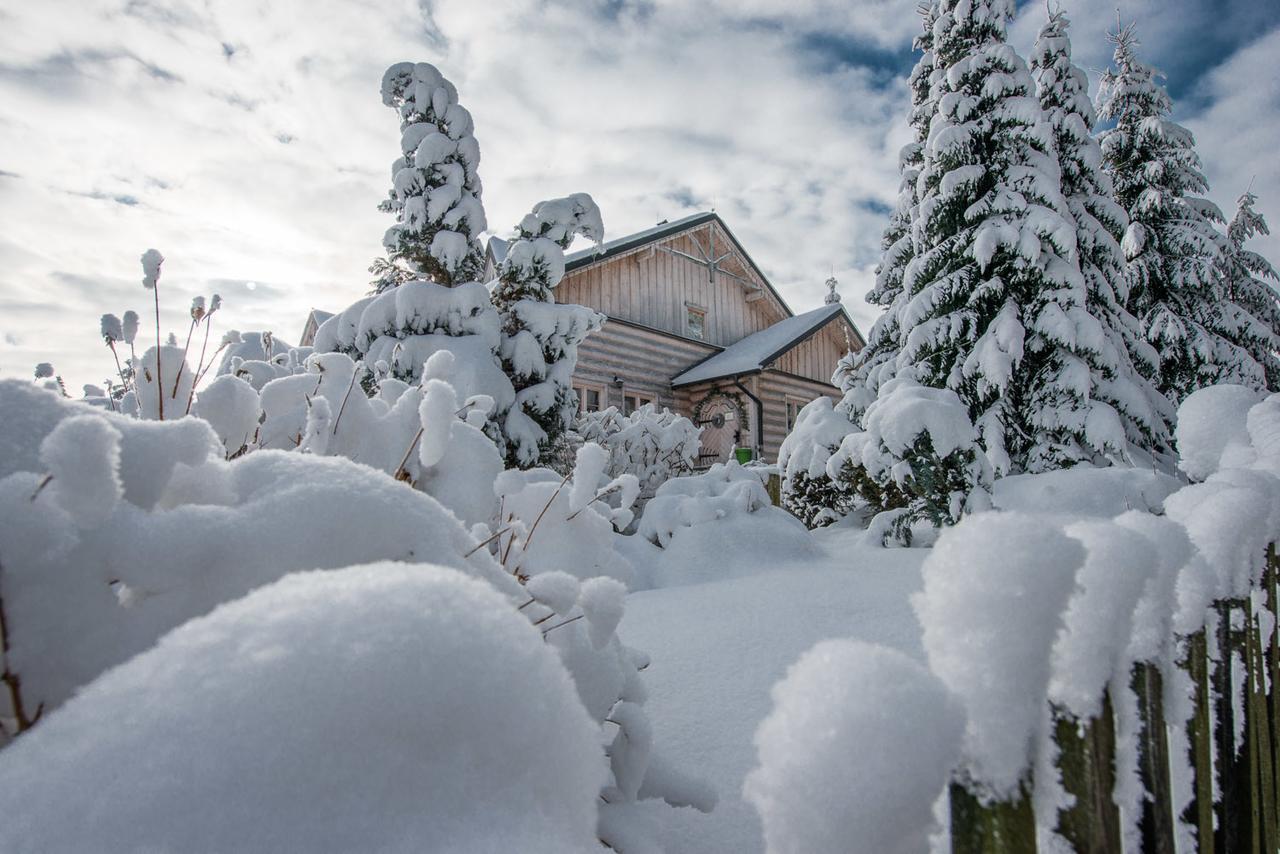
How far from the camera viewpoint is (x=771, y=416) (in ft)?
55.1

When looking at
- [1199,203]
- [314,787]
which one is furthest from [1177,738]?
[1199,203]

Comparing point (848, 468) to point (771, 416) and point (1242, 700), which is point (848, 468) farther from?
point (771, 416)

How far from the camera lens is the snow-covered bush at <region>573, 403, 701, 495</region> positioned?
945 centimetres

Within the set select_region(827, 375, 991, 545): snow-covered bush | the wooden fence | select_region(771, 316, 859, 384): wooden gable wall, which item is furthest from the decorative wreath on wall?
the wooden fence

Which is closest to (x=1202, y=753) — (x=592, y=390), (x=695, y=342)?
(x=592, y=390)

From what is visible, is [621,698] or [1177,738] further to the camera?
[621,698]

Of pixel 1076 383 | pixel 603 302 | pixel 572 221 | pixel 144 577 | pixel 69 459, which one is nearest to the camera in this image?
pixel 69 459

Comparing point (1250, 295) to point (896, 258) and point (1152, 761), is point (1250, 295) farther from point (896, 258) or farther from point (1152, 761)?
point (1152, 761)

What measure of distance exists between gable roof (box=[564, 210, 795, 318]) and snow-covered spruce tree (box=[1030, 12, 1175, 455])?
8.30 meters

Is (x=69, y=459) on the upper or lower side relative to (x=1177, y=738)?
upper

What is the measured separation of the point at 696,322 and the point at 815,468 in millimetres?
11752

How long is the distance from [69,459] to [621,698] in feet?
3.10

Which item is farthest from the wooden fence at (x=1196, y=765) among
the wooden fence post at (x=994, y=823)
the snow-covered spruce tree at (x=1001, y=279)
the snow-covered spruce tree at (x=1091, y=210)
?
the snow-covered spruce tree at (x=1091, y=210)

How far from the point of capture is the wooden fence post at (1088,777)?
1.72 ft
